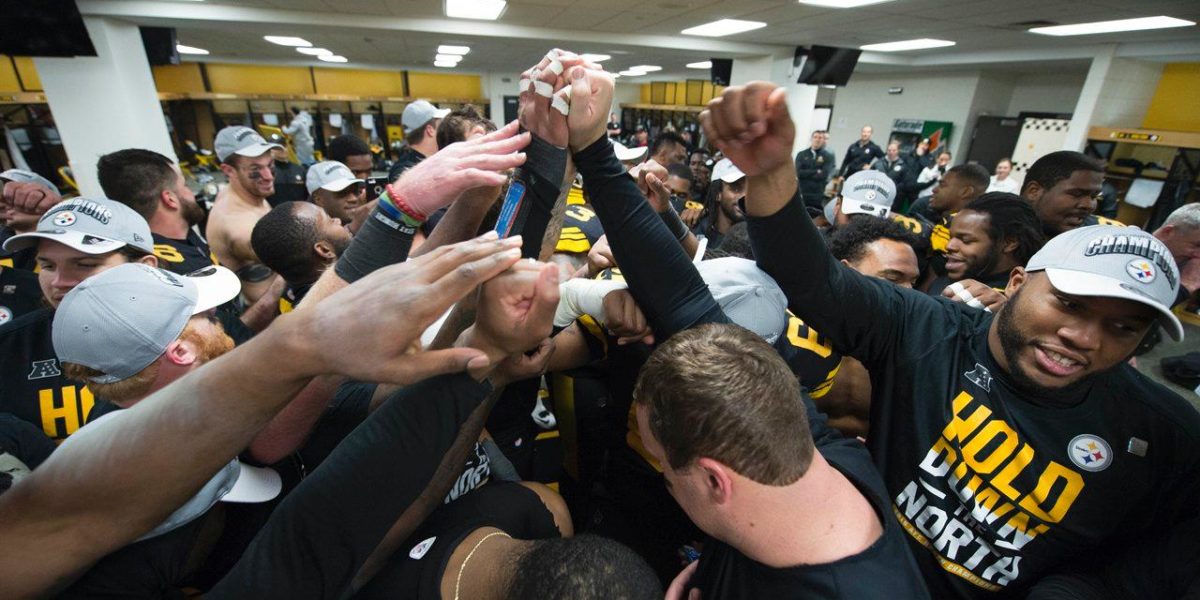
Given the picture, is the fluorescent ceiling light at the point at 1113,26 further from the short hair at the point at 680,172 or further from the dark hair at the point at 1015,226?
the short hair at the point at 680,172

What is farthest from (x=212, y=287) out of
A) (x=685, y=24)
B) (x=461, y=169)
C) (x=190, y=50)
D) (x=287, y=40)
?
(x=190, y=50)

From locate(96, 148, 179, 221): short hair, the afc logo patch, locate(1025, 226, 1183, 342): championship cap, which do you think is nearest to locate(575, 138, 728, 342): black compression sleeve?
locate(1025, 226, 1183, 342): championship cap

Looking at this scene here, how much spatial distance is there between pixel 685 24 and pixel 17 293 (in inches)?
317

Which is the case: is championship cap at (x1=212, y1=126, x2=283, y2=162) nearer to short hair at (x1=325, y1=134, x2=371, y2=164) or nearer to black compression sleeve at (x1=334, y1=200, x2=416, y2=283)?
short hair at (x1=325, y1=134, x2=371, y2=164)

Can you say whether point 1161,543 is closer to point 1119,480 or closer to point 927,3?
point 1119,480

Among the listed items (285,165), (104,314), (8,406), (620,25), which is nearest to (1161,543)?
(104,314)

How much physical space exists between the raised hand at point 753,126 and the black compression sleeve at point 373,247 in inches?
32.1

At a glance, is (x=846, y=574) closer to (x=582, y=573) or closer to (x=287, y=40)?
(x=582, y=573)

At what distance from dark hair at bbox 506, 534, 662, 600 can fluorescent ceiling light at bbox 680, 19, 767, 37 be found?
7899mm

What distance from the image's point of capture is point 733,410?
0.93 m

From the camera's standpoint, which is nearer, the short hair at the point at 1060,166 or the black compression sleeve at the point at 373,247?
the black compression sleeve at the point at 373,247

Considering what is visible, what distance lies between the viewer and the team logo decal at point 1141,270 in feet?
3.86

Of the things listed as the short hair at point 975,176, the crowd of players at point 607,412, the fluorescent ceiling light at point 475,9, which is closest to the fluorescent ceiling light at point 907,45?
the short hair at point 975,176

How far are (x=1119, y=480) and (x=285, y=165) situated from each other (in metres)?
6.90
